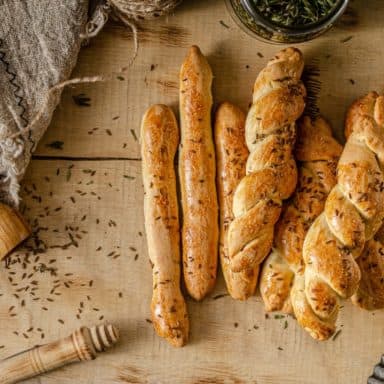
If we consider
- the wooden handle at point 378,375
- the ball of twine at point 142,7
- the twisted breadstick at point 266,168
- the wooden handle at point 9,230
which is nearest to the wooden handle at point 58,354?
the wooden handle at point 9,230

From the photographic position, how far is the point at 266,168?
1.42 metres

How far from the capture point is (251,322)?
1.58 m

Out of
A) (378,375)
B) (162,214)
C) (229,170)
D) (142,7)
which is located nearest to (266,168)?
(229,170)

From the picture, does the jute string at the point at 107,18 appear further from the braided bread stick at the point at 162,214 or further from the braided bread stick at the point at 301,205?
the braided bread stick at the point at 301,205

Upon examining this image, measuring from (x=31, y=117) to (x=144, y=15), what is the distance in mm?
324

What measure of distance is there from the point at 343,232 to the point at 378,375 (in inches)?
14.1

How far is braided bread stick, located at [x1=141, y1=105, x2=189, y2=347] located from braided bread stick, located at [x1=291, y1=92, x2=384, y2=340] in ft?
0.90

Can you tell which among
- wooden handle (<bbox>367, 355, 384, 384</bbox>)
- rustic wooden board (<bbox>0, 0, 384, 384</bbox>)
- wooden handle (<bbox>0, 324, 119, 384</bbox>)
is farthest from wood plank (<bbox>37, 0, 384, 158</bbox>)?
wooden handle (<bbox>367, 355, 384, 384</bbox>)

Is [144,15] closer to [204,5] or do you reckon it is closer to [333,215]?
[204,5]

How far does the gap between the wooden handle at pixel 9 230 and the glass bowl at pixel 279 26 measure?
0.64 m

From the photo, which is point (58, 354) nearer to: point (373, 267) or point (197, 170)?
point (197, 170)

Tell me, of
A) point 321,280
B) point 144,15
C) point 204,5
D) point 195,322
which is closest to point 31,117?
point 144,15

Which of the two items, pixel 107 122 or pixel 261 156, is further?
pixel 107 122

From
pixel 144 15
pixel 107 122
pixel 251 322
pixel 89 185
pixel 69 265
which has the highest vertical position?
pixel 144 15
